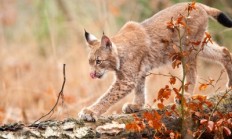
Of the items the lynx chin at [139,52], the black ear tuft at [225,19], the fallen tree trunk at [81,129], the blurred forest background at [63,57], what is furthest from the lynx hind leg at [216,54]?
the fallen tree trunk at [81,129]

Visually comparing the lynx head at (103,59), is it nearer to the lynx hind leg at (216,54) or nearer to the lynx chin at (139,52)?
the lynx chin at (139,52)

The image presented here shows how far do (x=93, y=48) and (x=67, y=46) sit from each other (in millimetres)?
5576

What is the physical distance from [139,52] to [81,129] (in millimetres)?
1459

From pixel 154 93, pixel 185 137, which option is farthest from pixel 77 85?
pixel 185 137

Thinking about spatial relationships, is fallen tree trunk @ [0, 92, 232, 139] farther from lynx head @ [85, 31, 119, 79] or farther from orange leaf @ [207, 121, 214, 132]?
lynx head @ [85, 31, 119, 79]

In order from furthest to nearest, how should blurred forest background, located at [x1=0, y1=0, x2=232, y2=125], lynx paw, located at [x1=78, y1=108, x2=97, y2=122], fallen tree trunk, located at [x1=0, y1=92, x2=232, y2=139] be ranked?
blurred forest background, located at [x1=0, y1=0, x2=232, y2=125] < lynx paw, located at [x1=78, y1=108, x2=97, y2=122] < fallen tree trunk, located at [x1=0, y1=92, x2=232, y2=139]

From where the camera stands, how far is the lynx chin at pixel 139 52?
4.91 m

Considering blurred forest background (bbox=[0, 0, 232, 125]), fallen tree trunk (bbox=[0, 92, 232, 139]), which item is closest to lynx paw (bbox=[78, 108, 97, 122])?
fallen tree trunk (bbox=[0, 92, 232, 139])

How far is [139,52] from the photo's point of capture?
5031 mm

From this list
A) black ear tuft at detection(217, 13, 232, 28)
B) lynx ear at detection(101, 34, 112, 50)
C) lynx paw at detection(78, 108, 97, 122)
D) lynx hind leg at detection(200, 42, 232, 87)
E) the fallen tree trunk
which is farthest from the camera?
lynx hind leg at detection(200, 42, 232, 87)

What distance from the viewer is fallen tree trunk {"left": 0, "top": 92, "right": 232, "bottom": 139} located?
3580 millimetres

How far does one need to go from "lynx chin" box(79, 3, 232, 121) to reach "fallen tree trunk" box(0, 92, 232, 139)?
0.82m

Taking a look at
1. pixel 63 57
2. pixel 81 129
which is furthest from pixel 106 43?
pixel 63 57

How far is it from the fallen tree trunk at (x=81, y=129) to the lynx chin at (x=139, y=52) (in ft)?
2.67
